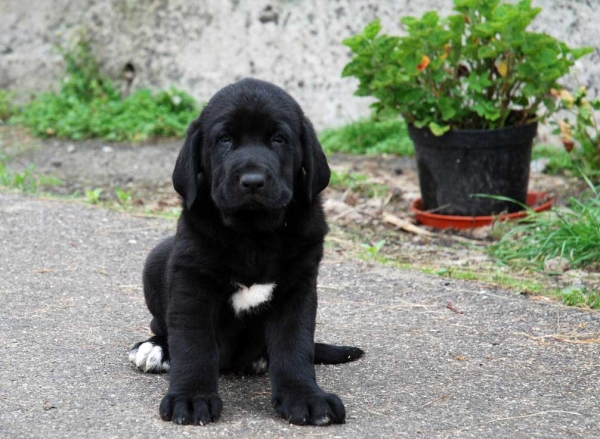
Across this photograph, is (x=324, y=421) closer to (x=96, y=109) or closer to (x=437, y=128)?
(x=437, y=128)

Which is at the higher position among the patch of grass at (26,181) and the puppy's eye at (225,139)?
the puppy's eye at (225,139)

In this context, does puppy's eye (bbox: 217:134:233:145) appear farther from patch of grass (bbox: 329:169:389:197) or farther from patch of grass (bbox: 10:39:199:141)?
patch of grass (bbox: 10:39:199:141)

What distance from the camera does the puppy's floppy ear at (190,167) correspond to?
128 inches

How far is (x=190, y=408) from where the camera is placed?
2977mm

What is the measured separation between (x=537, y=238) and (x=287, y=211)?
284 cm

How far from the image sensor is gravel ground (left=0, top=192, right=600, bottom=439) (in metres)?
3.02

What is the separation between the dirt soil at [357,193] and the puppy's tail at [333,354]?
154 cm

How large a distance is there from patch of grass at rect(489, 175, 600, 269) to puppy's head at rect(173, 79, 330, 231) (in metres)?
2.54

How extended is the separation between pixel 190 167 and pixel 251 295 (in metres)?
0.51

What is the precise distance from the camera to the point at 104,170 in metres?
8.20

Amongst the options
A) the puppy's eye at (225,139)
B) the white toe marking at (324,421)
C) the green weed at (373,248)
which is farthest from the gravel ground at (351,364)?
the puppy's eye at (225,139)

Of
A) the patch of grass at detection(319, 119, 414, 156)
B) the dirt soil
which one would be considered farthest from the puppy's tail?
the patch of grass at detection(319, 119, 414, 156)

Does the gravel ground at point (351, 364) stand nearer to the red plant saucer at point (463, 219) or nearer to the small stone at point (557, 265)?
the small stone at point (557, 265)

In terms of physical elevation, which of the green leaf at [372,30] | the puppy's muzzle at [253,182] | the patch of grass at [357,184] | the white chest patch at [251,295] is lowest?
the patch of grass at [357,184]
